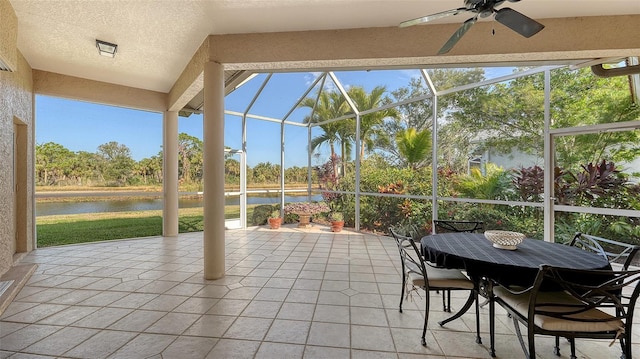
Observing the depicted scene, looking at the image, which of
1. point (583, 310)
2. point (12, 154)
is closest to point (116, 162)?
point (12, 154)

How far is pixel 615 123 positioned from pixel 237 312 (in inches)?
204

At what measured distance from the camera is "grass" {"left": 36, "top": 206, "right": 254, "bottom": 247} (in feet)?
23.1

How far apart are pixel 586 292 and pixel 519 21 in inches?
76.7

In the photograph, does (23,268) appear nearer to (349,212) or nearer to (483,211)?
(349,212)

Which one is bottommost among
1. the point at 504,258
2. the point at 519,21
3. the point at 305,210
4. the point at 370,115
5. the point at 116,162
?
the point at 305,210

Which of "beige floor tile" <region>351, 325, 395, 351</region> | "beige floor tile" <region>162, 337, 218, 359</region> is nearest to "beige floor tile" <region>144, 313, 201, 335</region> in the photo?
"beige floor tile" <region>162, 337, 218, 359</region>

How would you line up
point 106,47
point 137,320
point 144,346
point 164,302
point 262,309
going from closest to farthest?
point 144,346, point 137,320, point 262,309, point 164,302, point 106,47

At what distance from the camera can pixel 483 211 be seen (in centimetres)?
523

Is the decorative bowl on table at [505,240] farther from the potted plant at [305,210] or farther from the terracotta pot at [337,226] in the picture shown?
the potted plant at [305,210]

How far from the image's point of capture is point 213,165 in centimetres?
346

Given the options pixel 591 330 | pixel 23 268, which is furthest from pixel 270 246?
pixel 591 330

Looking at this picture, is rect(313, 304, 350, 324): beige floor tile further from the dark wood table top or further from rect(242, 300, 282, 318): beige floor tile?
the dark wood table top

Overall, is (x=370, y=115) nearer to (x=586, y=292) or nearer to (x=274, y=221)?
(x=274, y=221)

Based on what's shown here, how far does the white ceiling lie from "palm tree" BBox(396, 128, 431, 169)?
2926mm
